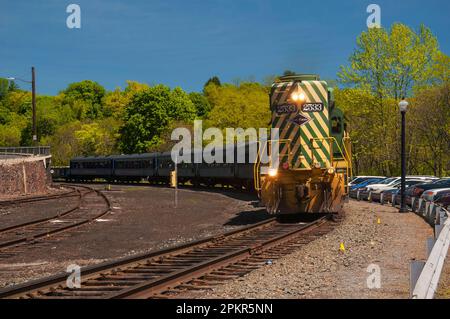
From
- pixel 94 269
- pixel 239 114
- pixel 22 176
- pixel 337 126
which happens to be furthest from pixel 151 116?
pixel 94 269

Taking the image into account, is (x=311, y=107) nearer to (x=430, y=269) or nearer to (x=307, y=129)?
(x=307, y=129)

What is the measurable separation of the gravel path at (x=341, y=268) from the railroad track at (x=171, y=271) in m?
0.47

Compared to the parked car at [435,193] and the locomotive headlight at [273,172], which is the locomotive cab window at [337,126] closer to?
the locomotive headlight at [273,172]

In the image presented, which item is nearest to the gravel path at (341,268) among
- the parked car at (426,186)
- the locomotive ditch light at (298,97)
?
the locomotive ditch light at (298,97)

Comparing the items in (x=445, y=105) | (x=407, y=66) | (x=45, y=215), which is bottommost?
(x=45, y=215)

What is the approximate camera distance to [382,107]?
52688 millimetres

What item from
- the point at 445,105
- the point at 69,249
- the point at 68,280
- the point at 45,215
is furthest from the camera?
the point at 445,105

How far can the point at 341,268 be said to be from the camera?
10.3 metres

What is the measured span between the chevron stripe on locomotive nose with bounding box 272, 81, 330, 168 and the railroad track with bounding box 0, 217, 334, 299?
11.0 ft

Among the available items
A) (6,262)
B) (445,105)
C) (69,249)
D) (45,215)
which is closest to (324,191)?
(69,249)

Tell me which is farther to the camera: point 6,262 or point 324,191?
point 324,191

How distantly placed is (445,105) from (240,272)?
44.8 m

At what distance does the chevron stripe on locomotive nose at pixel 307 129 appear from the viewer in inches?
686

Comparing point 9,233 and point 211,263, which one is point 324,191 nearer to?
point 211,263
